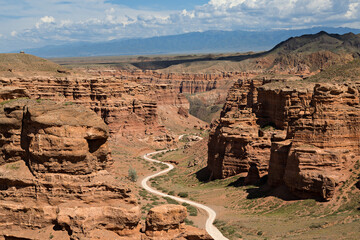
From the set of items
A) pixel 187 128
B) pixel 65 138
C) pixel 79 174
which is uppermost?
pixel 65 138

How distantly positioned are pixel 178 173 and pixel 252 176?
58.4 feet

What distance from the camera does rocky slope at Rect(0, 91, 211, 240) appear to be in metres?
22.0

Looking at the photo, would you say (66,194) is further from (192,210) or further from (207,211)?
(207,211)

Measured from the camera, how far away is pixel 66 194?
22.4 m

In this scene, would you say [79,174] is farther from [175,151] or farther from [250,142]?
[175,151]

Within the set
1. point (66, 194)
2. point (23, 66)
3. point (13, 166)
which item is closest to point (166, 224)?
point (66, 194)

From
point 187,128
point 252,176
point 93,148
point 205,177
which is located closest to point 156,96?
point 187,128

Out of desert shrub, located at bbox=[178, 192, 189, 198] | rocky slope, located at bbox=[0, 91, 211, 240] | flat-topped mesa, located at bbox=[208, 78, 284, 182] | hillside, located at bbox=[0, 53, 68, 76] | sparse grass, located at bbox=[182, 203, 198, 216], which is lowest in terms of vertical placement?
desert shrub, located at bbox=[178, 192, 189, 198]

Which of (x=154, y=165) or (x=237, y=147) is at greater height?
(x=237, y=147)

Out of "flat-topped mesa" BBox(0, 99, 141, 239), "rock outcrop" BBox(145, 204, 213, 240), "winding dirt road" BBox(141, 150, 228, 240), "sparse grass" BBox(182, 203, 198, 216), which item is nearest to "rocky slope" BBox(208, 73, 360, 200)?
"winding dirt road" BBox(141, 150, 228, 240)

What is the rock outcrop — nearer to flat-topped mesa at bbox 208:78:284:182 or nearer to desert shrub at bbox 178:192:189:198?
desert shrub at bbox 178:192:189:198

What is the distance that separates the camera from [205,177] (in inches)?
2132

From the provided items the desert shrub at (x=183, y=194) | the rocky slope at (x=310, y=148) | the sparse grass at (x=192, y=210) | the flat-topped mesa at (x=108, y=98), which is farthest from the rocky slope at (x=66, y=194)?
the flat-topped mesa at (x=108, y=98)

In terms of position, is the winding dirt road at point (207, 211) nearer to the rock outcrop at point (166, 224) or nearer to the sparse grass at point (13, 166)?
the rock outcrop at point (166, 224)
